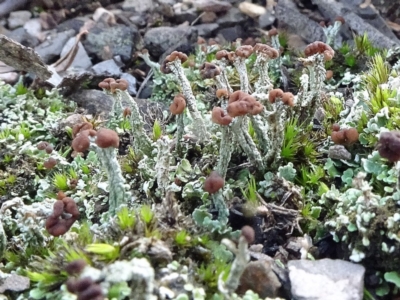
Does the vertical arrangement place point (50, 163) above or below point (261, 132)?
below

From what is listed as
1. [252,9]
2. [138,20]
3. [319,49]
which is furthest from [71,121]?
[252,9]

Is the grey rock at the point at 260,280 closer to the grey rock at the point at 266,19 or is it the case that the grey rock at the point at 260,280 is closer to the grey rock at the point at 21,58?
the grey rock at the point at 21,58

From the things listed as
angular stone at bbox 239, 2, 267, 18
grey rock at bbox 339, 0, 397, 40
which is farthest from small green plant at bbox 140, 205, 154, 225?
angular stone at bbox 239, 2, 267, 18

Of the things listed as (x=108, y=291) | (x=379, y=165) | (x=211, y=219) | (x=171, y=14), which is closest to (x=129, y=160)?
(x=211, y=219)

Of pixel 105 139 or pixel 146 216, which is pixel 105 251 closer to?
pixel 146 216

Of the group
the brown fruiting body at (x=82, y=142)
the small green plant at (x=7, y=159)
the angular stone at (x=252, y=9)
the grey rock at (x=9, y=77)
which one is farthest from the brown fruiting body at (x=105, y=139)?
the angular stone at (x=252, y=9)

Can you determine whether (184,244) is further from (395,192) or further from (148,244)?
(395,192)
